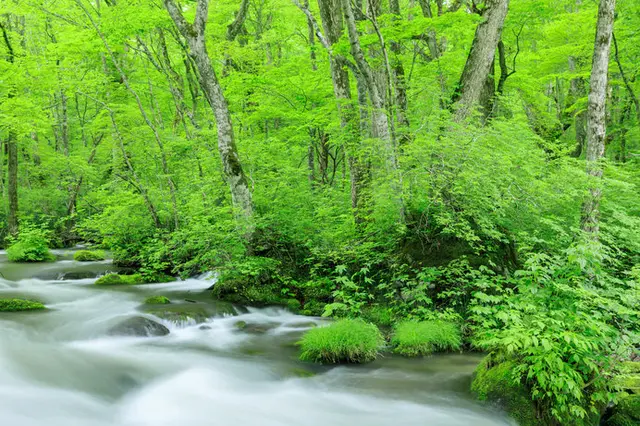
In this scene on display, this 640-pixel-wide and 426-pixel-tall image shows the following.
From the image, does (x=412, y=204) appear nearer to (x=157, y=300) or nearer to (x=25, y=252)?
(x=157, y=300)

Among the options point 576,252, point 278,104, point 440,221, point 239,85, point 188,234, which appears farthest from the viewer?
point 278,104

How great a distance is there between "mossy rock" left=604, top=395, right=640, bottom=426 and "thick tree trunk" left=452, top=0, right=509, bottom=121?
6063 mm

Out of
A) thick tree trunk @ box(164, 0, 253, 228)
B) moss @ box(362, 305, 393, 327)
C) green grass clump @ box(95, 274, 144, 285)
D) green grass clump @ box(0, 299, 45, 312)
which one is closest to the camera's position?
moss @ box(362, 305, 393, 327)

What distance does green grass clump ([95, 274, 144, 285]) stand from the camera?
11.2m

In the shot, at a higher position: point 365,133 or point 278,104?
point 278,104

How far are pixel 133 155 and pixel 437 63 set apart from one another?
10.6 metres

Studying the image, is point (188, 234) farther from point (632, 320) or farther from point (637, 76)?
point (637, 76)

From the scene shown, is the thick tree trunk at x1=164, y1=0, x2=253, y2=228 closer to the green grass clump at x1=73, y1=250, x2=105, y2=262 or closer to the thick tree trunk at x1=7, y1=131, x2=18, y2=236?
the green grass clump at x1=73, y1=250, x2=105, y2=262

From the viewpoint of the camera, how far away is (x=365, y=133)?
10.0 metres

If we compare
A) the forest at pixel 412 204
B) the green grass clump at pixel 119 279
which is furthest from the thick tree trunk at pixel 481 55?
the green grass clump at pixel 119 279

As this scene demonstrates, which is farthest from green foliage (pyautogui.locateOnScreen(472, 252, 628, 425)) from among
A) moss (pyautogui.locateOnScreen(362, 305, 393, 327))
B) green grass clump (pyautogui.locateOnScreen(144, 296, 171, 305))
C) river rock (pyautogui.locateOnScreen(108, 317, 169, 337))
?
green grass clump (pyautogui.locateOnScreen(144, 296, 171, 305))

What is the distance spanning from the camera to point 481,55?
9.08 meters

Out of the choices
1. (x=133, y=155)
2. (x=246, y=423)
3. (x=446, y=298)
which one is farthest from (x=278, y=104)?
(x=246, y=423)

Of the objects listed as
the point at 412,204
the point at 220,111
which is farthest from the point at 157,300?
the point at 412,204
